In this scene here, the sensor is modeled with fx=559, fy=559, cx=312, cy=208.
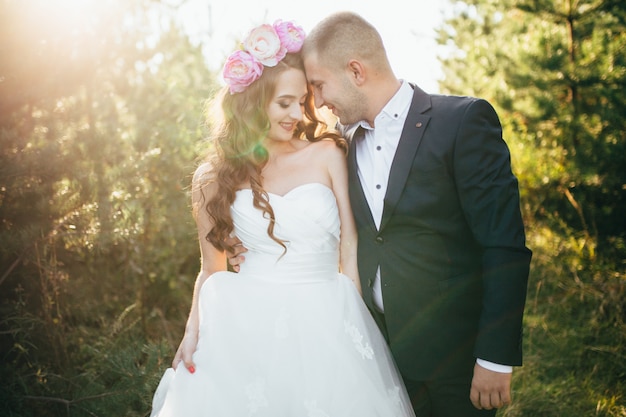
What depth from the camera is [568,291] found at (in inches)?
200

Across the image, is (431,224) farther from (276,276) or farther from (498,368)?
(276,276)

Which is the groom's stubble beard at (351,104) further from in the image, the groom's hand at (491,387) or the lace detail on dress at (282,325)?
the groom's hand at (491,387)

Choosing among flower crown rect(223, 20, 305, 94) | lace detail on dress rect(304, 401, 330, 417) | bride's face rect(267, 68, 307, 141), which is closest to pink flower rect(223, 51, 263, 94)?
flower crown rect(223, 20, 305, 94)

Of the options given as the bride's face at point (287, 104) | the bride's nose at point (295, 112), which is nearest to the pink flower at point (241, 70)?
the bride's face at point (287, 104)

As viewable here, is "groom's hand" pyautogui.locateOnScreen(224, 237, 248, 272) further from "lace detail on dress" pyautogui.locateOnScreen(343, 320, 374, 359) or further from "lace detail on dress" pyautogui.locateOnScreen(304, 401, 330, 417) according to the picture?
"lace detail on dress" pyautogui.locateOnScreen(304, 401, 330, 417)

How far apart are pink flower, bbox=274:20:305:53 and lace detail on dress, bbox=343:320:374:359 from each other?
135 centimetres

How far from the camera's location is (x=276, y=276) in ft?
8.60

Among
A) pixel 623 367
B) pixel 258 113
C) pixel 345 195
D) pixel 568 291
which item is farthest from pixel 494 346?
pixel 568 291

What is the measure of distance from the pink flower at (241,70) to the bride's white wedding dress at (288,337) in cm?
54

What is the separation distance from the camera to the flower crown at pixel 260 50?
2.71 meters

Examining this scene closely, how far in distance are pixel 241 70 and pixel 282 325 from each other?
1248 millimetres

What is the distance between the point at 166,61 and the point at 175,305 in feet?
8.79

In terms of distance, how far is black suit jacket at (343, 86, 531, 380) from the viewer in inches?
83.7

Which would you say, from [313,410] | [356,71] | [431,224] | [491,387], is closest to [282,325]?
[313,410]
